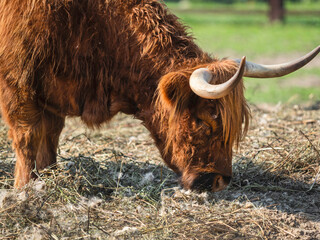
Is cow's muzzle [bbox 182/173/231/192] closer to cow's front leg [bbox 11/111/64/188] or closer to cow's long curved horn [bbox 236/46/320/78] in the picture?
cow's long curved horn [bbox 236/46/320/78]

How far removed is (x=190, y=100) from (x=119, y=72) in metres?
0.60

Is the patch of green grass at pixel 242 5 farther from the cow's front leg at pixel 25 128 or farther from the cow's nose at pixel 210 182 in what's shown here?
the cow's nose at pixel 210 182

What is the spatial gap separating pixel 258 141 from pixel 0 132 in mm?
2845

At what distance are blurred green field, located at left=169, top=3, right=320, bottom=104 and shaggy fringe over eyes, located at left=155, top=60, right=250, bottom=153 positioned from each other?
292 centimetres

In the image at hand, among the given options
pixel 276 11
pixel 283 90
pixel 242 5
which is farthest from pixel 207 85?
pixel 242 5

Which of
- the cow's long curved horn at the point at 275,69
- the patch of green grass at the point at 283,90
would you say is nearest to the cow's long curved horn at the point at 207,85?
the cow's long curved horn at the point at 275,69

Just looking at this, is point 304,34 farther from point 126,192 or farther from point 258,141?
point 126,192

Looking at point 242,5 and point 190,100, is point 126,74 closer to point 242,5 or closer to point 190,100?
point 190,100

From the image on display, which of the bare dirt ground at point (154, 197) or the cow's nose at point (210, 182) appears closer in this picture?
the bare dirt ground at point (154, 197)

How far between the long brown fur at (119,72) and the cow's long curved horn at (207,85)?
13 cm

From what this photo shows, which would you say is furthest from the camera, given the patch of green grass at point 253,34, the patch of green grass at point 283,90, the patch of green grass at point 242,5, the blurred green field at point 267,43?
the patch of green grass at point 242,5

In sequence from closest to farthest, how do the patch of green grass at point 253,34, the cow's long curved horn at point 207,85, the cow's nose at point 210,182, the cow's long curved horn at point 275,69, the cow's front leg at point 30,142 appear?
the cow's long curved horn at point 207,85
the cow's long curved horn at point 275,69
the cow's nose at point 210,182
the cow's front leg at point 30,142
the patch of green grass at point 253,34

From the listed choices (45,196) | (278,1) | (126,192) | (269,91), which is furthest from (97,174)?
(278,1)

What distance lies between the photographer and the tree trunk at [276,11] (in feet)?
57.9
